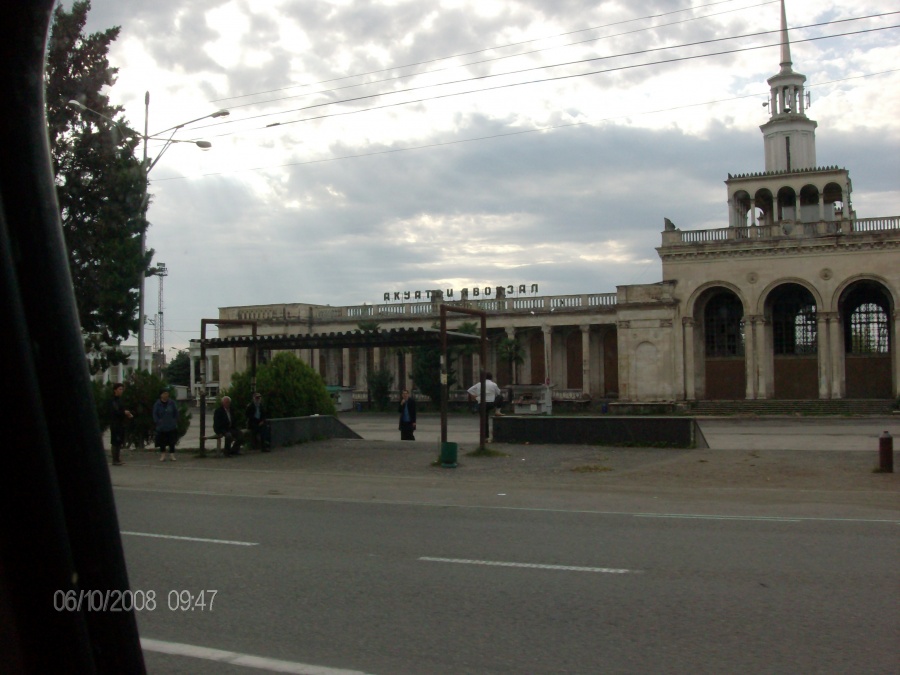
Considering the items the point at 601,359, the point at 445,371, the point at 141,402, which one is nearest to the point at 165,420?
the point at 141,402

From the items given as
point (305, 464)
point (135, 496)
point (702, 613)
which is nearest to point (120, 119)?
point (305, 464)

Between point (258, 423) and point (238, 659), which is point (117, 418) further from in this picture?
point (238, 659)

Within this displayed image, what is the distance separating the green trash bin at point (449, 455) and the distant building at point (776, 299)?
3897cm

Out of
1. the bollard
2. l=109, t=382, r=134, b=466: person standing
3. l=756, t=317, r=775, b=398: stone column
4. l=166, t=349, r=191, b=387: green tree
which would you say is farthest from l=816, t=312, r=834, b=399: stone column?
l=166, t=349, r=191, b=387: green tree

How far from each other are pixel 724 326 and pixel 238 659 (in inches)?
2198

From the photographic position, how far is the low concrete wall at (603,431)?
23734 mm

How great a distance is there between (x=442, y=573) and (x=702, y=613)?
8.58 feet

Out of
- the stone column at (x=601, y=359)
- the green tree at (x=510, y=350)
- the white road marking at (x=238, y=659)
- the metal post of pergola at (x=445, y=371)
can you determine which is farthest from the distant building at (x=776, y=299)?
the white road marking at (x=238, y=659)

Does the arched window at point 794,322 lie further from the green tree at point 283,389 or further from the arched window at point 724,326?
the green tree at point 283,389

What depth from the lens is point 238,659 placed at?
592cm

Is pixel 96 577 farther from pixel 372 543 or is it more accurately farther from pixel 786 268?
pixel 786 268

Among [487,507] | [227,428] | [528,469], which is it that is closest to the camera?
[487,507]

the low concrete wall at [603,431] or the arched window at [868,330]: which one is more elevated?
the arched window at [868,330]

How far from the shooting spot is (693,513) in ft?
42.0
